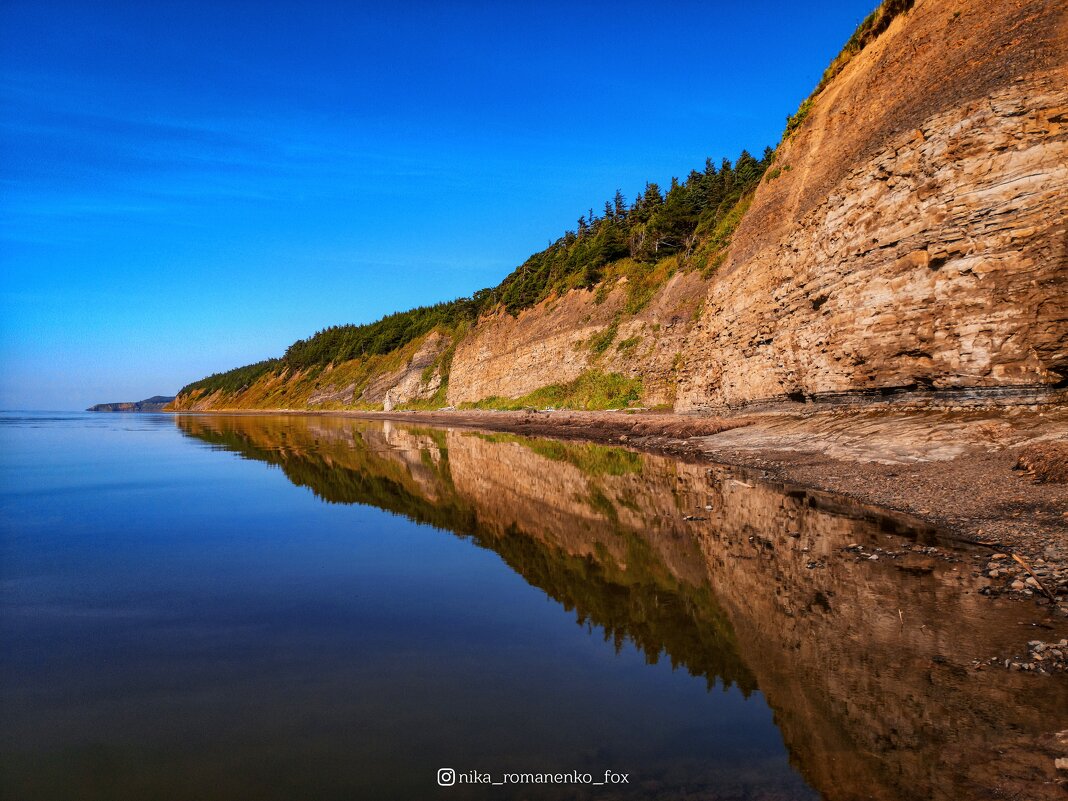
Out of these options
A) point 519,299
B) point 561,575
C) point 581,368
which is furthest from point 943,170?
point 519,299

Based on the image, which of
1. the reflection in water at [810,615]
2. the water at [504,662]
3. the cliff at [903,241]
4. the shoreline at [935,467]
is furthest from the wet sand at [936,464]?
the cliff at [903,241]

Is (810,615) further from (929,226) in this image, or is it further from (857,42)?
(857,42)

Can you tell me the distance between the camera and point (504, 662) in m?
7.32

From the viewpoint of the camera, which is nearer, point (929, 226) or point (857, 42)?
point (929, 226)

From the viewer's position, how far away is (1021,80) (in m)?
19.7

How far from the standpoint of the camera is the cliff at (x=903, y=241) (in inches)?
715

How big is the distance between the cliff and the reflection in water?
8765 millimetres

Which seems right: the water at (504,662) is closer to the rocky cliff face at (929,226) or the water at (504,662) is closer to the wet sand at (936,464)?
the wet sand at (936,464)

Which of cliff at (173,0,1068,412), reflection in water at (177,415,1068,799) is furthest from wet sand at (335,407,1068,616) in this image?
cliff at (173,0,1068,412)

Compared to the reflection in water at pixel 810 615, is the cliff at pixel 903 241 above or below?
above

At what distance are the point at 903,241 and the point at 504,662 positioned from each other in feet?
76.3

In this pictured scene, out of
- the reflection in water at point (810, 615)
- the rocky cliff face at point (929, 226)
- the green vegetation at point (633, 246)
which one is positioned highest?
the green vegetation at point (633, 246)

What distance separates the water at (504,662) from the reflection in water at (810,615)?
0.04 m

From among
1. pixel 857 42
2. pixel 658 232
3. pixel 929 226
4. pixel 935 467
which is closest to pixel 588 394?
pixel 658 232
